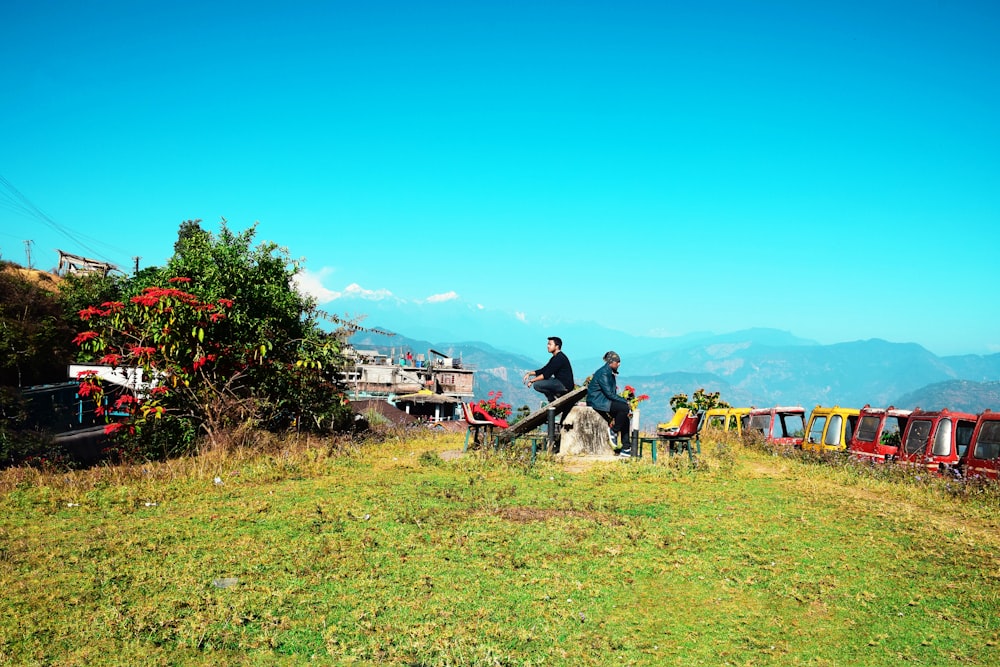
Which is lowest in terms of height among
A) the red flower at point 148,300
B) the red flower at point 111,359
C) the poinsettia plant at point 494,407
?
the poinsettia plant at point 494,407

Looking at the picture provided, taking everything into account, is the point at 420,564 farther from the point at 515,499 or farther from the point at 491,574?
the point at 515,499

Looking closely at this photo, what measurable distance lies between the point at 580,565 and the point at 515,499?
9.45 feet

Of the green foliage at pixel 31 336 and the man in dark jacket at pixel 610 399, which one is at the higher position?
the green foliage at pixel 31 336

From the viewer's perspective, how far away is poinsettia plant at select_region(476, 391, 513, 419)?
19.2 metres

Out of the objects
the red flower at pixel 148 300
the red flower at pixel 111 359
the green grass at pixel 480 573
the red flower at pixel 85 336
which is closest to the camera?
the green grass at pixel 480 573

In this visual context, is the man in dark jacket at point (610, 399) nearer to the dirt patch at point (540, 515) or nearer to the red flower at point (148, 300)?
the dirt patch at point (540, 515)

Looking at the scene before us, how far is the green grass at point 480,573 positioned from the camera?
4.88 metres

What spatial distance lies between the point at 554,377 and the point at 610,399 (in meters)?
1.51

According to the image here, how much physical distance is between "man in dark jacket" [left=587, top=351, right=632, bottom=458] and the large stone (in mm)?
268

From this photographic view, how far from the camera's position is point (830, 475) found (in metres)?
12.4

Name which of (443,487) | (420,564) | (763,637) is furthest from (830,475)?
(420,564)

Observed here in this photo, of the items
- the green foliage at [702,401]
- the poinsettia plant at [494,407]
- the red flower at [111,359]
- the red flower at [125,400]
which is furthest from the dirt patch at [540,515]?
the green foliage at [702,401]

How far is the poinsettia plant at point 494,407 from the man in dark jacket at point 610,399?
16.7 feet

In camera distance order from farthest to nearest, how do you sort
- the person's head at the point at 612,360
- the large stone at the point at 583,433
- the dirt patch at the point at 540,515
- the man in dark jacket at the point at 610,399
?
the large stone at the point at 583,433
the man in dark jacket at the point at 610,399
the person's head at the point at 612,360
the dirt patch at the point at 540,515
